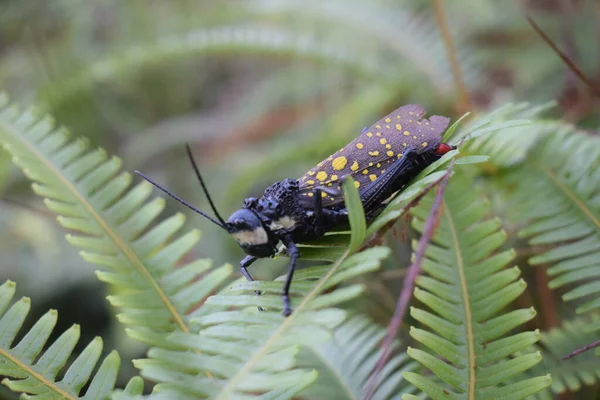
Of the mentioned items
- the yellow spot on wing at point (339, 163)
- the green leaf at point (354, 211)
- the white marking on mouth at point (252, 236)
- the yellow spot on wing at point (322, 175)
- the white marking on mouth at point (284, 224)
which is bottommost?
the green leaf at point (354, 211)

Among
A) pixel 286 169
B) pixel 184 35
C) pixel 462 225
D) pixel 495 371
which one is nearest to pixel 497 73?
pixel 286 169

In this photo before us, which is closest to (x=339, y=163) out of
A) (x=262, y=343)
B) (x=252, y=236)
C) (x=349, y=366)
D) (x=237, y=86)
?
(x=252, y=236)

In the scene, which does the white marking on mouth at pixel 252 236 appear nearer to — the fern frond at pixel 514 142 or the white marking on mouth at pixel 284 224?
the white marking on mouth at pixel 284 224

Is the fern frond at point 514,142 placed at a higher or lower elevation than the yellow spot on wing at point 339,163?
higher

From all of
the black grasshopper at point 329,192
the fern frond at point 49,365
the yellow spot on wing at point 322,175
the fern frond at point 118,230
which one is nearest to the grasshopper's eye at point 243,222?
the black grasshopper at point 329,192

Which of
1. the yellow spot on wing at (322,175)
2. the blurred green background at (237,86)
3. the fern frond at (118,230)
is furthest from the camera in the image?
the blurred green background at (237,86)

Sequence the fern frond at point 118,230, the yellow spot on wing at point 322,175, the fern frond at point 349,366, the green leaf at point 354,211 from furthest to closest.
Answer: the yellow spot on wing at point 322,175
the fern frond at point 349,366
the fern frond at point 118,230
the green leaf at point 354,211

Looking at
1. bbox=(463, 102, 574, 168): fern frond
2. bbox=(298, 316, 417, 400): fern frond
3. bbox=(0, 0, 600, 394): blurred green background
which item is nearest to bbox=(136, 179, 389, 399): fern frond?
bbox=(298, 316, 417, 400): fern frond

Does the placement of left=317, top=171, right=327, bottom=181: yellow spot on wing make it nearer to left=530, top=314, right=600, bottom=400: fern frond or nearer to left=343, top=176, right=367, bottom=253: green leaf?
left=343, top=176, right=367, bottom=253: green leaf
